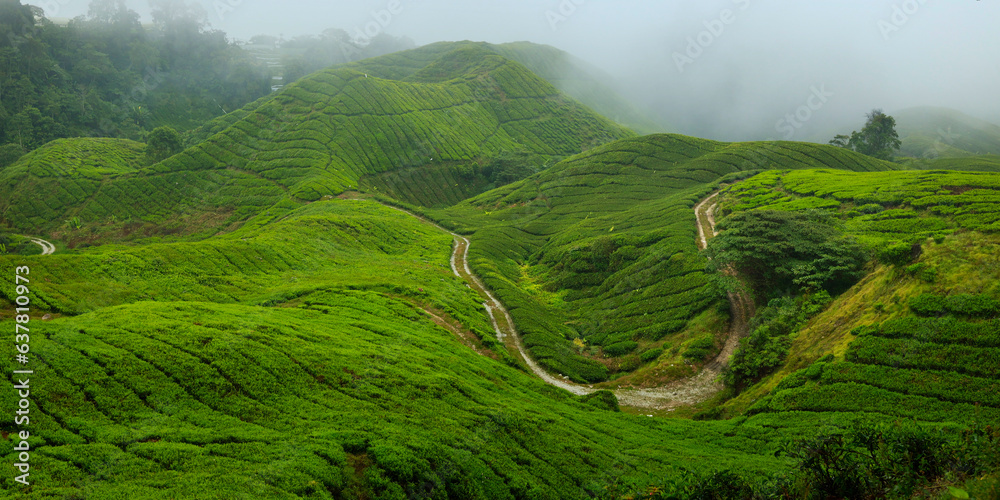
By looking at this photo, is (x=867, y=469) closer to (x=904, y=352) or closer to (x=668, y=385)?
(x=904, y=352)

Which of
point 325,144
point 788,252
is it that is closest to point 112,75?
point 325,144

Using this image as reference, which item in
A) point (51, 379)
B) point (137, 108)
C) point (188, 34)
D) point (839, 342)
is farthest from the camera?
point (188, 34)

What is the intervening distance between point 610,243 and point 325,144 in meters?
69.3

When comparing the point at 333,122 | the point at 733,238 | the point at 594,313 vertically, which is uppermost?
the point at 333,122

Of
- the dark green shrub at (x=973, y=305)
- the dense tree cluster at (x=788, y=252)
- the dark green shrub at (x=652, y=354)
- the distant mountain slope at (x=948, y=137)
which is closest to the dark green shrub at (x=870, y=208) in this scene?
the dense tree cluster at (x=788, y=252)

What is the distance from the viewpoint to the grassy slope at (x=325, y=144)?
261ft

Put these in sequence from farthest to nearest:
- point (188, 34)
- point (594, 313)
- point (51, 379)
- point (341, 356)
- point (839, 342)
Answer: point (188, 34)
point (594, 313)
point (839, 342)
point (341, 356)
point (51, 379)

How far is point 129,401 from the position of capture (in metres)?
15.6

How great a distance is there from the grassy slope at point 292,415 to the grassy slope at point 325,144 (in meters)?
58.5

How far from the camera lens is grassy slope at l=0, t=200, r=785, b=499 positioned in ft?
43.9

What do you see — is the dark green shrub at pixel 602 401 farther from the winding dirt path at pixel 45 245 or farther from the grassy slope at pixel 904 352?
the winding dirt path at pixel 45 245

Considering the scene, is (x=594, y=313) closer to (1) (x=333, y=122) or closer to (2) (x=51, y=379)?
(2) (x=51, y=379)

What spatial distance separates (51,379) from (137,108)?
558 ft

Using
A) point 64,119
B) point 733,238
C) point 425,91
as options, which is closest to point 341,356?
point 733,238
